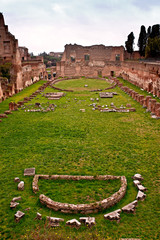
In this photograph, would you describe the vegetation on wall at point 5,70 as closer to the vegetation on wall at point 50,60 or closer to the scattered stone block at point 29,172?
the scattered stone block at point 29,172

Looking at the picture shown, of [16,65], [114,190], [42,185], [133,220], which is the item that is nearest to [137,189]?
[114,190]

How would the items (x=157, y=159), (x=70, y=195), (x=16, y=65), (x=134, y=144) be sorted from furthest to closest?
(x=16, y=65) < (x=134, y=144) < (x=157, y=159) < (x=70, y=195)

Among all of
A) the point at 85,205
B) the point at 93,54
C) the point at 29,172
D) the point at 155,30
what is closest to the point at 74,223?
the point at 85,205

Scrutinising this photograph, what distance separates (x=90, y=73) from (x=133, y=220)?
39.5 m

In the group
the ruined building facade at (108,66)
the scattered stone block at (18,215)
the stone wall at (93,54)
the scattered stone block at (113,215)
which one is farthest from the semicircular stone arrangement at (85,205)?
the stone wall at (93,54)

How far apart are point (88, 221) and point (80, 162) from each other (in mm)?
3745

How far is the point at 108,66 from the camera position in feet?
143

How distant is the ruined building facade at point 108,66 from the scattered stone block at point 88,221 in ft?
61.6

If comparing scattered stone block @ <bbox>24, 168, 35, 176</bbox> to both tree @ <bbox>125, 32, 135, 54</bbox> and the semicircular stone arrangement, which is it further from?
tree @ <bbox>125, 32, 135, 54</bbox>

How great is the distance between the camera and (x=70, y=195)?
748cm

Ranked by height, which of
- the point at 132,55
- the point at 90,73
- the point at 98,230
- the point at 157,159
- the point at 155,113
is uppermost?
the point at 132,55

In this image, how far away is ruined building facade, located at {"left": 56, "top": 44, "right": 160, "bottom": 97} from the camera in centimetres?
2553

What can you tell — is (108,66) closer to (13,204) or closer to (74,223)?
(13,204)

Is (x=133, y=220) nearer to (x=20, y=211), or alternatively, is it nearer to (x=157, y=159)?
(x=20, y=211)
